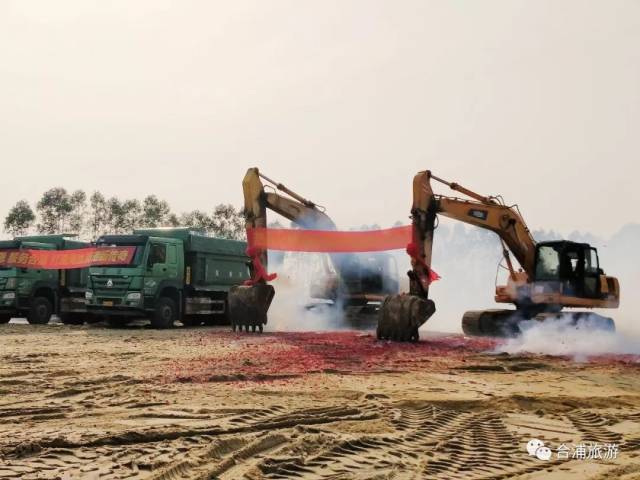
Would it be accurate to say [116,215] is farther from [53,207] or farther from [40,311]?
[40,311]

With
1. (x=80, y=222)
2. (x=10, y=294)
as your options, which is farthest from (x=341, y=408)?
(x=80, y=222)

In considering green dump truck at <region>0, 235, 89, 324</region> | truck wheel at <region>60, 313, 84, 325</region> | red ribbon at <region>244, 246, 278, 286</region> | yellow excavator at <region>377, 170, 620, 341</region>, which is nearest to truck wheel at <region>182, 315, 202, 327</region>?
green dump truck at <region>0, 235, 89, 324</region>

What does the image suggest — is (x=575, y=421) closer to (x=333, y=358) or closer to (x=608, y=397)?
(x=608, y=397)

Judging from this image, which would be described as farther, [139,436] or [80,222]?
[80,222]

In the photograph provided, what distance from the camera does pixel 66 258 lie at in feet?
75.6

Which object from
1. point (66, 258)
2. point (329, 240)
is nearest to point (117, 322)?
point (66, 258)

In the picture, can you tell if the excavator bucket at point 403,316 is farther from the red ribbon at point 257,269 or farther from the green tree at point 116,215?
the green tree at point 116,215

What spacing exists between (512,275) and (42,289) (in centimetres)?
1621

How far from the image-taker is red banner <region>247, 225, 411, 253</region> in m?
17.5

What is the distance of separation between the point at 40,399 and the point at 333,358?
221 inches

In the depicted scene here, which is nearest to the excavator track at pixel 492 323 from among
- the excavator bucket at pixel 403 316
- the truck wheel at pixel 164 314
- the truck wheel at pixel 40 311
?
the excavator bucket at pixel 403 316

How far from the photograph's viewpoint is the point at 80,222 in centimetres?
5234

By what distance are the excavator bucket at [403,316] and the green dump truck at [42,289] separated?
12.1m

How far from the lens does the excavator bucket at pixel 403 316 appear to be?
14859mm
